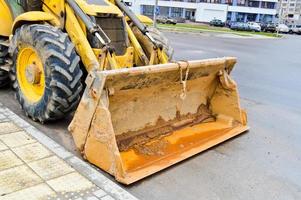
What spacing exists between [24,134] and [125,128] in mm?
1241

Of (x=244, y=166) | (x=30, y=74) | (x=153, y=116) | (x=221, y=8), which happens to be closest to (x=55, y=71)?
(x=30, y=74)

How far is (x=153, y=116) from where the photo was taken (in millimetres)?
4668

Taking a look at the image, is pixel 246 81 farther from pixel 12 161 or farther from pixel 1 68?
pixel 12 161

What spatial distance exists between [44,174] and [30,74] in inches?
72.9

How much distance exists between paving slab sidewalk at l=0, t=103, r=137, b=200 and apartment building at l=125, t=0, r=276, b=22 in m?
62.3

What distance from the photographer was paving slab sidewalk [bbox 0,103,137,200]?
3369mm

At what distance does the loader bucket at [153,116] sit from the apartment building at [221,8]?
201 ft

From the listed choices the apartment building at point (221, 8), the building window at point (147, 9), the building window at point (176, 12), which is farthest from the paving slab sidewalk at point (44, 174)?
the building window at point (176, 12)

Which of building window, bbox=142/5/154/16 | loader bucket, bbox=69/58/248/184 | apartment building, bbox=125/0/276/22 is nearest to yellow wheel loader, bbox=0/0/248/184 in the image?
loader bucket, bbox=69/58/248/184

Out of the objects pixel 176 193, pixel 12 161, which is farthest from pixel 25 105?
pixel 176 193

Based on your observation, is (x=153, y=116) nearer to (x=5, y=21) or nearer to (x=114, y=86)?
(x=114, y=86)

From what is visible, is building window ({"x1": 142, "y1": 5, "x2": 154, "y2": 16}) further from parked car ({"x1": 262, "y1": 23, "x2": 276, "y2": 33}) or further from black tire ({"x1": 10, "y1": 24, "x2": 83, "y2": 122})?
black tire ({"x1": 10, "y1": 24, "x2": 83, "y2": 122})

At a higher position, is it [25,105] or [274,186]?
[25,105]

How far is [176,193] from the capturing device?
3645mm
